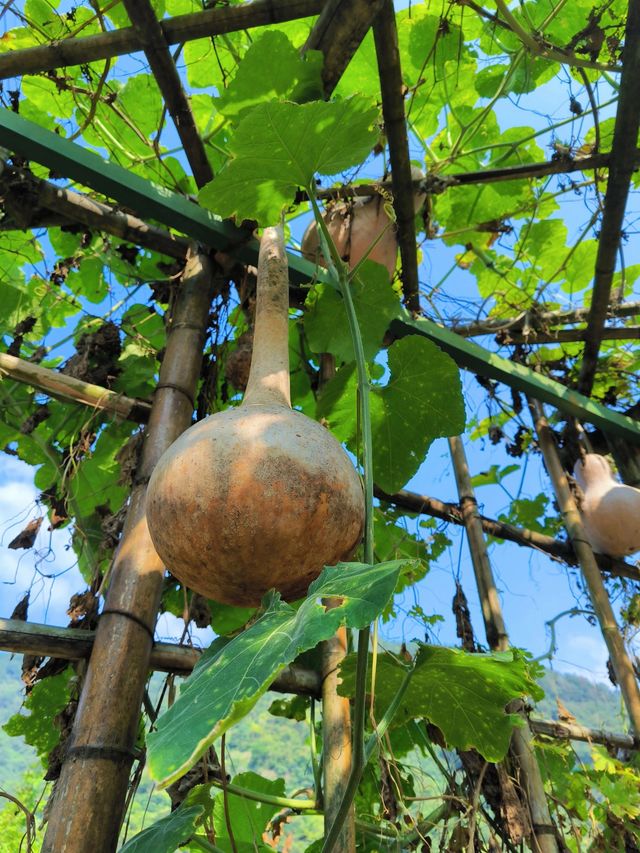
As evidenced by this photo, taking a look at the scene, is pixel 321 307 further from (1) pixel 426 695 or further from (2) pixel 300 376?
(1) pixel 426 695

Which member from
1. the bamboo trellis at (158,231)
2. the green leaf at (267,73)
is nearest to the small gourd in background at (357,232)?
the bamboo trellis at (158,231)

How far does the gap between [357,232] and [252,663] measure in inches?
61.8

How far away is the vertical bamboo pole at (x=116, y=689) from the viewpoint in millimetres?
920

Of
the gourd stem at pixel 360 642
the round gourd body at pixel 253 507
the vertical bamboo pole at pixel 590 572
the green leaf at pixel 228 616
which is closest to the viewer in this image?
the gourd stem at pixel 360 642

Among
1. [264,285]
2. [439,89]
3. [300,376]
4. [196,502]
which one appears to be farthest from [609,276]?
[196,502]

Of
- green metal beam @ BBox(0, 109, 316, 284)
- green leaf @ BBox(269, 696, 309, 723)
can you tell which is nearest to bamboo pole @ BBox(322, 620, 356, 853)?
green leaf @ BBox(269, 696, 309, 723)

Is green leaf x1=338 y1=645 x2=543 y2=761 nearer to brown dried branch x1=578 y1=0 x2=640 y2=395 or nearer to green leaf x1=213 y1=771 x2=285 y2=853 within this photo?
green leaf x1=213 y1=771 x2=285 y2=853

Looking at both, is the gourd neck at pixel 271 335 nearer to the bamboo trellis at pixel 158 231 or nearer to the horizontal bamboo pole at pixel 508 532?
the bamboo trellis at pixel 158 231

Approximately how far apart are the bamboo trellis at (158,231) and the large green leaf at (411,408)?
1.51ft

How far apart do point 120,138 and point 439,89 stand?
3.61ft

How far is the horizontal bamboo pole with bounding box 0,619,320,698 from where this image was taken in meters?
1.08

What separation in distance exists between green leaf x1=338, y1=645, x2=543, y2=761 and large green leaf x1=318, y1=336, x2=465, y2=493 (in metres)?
0.42

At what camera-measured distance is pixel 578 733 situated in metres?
1.87

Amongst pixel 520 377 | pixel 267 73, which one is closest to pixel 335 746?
pixel 267 73
